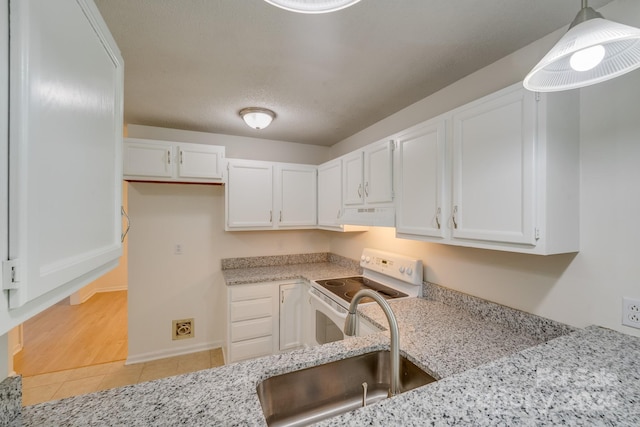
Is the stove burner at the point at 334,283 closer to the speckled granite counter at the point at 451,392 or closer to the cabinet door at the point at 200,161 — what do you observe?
the speckled granite counter at the point at 451,392

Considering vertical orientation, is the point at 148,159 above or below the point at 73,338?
above

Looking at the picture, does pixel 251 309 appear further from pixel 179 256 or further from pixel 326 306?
pixel 179 256

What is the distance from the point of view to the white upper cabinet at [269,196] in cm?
292

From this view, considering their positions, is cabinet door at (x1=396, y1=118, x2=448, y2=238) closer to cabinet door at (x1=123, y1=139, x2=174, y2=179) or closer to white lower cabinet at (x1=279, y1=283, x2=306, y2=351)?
white lower cabinet at (x1=279, y1=283, x2=306, y2=351)

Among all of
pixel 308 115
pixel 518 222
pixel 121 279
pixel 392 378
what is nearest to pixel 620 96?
pixel 518 222

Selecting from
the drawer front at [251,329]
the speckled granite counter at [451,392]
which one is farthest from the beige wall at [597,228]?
the drawer front at [251,329]

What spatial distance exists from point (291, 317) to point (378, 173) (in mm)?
1769

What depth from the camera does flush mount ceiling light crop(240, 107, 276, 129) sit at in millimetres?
2416

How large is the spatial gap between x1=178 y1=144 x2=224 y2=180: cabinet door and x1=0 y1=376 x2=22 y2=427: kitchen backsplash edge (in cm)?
216

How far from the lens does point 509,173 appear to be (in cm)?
132

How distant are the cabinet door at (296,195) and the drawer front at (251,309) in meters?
0.85

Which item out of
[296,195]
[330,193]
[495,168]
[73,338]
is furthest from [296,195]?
[73,338]

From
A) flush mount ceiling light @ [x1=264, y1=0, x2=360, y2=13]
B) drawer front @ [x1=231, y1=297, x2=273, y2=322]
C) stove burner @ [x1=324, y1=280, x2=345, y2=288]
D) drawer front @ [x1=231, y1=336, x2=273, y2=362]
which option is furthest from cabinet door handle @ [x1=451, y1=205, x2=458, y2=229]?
drawer front @ [x1=231, y1=336, x2=273, y2=362]

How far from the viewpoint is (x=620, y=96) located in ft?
3.99
